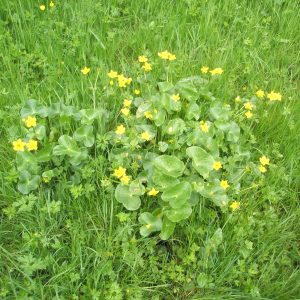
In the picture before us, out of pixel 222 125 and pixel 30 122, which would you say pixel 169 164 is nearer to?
pixel 222 125

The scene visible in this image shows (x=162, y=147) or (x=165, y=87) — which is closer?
(x=162, y=147)

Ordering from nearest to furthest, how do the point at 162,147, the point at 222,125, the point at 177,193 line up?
the point at 177,193 → the point at 162,147 → the point at 222,125

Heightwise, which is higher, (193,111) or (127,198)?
(193,111)

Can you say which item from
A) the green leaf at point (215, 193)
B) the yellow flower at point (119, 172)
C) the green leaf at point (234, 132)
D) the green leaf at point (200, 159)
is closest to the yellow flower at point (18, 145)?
the yellow flower at point (119, 172)

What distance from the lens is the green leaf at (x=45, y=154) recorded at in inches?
80.8

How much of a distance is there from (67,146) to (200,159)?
105 centimetres

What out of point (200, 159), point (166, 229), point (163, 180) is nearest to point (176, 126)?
point (200, 159)

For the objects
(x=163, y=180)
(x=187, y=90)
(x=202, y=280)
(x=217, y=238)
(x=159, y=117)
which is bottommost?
(x=202, y=280)

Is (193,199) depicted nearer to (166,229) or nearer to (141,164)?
(166,229)

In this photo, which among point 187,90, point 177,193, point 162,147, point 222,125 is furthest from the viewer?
point 187,90

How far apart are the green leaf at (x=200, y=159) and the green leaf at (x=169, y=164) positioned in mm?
109

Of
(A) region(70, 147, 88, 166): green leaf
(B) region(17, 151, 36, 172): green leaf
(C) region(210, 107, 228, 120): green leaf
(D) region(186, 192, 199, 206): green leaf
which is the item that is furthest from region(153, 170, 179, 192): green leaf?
(B) region(17, 151, 36, 172): green leaf

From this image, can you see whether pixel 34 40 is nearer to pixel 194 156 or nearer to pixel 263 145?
pixel 194 156

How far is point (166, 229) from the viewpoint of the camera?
188 cm
